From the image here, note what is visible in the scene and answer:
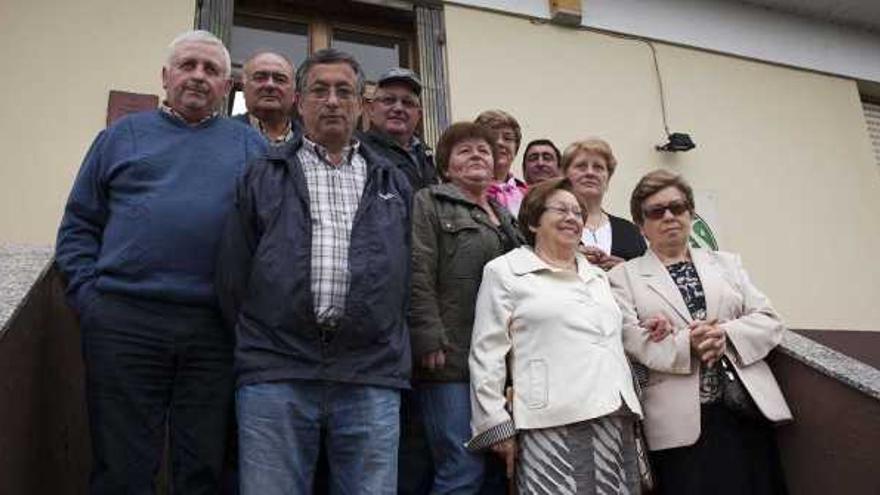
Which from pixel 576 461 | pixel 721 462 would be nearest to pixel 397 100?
pixel 576 461

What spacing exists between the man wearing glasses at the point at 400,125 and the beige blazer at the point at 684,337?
0.91 m

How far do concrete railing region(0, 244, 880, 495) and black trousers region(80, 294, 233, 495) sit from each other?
0.24 meters

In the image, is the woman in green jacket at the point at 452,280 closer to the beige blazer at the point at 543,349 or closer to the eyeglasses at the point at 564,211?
the beige blazer at the point at 543,349

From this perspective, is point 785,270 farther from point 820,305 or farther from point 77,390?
point 77,390

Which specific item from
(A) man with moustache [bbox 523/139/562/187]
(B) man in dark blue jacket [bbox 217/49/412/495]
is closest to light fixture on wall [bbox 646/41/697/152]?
(A) man with moustache [bbox 523/139/562/187]

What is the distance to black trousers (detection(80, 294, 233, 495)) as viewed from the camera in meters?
2.04

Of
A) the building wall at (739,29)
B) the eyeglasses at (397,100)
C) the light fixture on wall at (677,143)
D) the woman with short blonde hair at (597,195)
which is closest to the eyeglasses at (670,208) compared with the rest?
the woman with short blonde hair at (597,195)

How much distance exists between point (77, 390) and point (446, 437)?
1315 mm

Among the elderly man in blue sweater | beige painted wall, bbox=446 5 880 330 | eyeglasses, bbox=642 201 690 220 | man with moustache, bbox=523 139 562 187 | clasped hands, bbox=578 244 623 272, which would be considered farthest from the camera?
beige painted wall, bbox=446 5 880 330

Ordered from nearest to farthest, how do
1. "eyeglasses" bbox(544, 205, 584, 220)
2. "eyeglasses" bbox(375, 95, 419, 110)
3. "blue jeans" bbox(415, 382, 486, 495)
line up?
"blue jeans" bbox(415, 382, 486, 495)
"eyeglasses" bbox(544, 205, 584, 220)
"eyeglasses" bbox(375, 95, 419, 110)

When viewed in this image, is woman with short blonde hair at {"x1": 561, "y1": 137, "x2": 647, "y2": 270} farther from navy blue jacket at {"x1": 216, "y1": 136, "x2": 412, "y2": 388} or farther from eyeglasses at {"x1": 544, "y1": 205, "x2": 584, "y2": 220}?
navy blue jacket at {"x1": 216, "y1": 136, "x2": 412, "y2": 388}

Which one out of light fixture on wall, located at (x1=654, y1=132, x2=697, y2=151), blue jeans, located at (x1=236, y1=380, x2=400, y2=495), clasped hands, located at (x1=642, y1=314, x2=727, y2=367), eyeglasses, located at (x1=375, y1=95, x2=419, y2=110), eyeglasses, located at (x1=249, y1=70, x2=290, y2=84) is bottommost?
blue jeans, located at (x1=236, y1=380, x2=400, y2=495)

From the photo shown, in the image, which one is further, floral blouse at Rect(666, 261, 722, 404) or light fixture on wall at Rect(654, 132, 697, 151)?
light fixture on wall at Rect(654, 132, 697, 151)

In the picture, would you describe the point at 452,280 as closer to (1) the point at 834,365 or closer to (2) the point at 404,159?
(2) the point at 404,159
